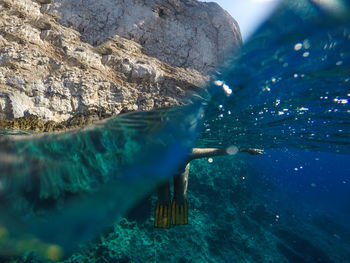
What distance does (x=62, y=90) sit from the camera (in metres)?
5.19

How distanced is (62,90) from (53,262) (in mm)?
5543

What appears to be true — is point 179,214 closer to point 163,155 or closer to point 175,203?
point 175,203

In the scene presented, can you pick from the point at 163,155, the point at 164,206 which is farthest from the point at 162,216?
the point at 163,155

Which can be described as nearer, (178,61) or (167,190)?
(167,190)

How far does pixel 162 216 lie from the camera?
541cm

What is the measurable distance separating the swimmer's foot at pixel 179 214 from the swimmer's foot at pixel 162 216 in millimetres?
145

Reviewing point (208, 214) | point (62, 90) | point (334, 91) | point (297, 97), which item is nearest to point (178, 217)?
point (208, 214)

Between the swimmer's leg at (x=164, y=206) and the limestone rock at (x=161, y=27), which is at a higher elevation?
the limestone rock at (x=161, y=27)

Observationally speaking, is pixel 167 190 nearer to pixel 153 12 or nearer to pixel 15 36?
pixel 15 36

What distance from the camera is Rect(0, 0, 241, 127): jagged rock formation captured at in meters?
4.93

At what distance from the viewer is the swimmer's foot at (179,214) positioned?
5.34 m

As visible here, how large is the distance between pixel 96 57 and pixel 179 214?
637 centimetres

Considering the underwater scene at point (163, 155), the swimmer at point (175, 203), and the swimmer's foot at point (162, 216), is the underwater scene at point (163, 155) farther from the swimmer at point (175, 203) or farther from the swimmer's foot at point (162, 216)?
the swimmer's foot at point (162, 216)

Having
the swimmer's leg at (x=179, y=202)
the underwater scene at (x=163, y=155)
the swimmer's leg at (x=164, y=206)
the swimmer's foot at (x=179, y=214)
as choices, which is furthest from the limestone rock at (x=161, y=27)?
the swimmer's foot at (x=179, y=214)
